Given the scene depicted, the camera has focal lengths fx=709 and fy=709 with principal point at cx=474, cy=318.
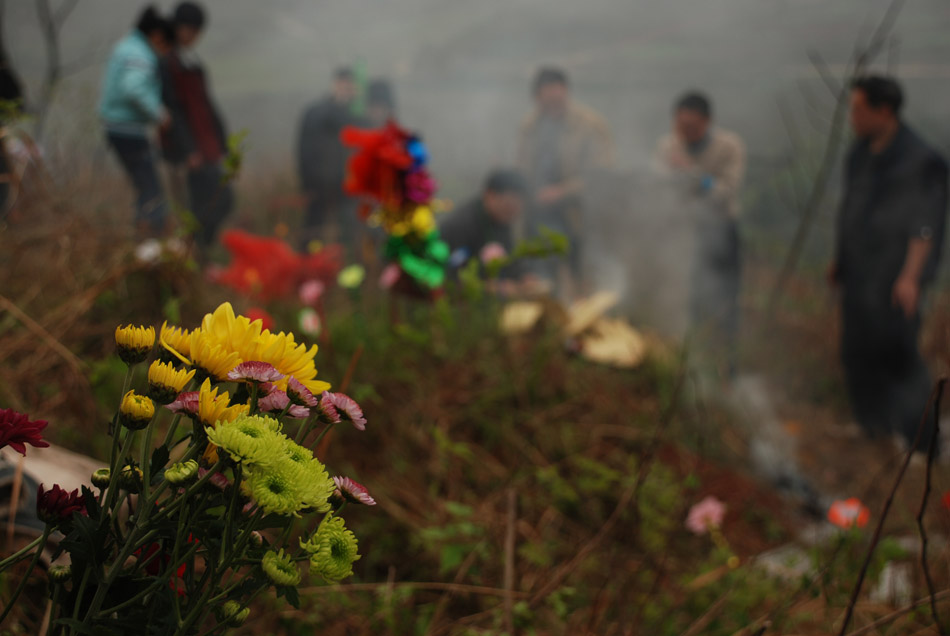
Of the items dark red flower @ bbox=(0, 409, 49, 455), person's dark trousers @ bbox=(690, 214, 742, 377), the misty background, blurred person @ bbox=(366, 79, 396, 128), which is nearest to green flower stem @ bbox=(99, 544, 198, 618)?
dark red flower @ bbox=(0, 409, 49, 455)

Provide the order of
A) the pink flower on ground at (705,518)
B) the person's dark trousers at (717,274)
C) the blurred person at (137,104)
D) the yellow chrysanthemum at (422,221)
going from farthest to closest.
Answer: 1. the person's dark trousers at (717,274)
2. the blurred person at (137,104)
3. the yellow chrysanthemum at (422,221)
4. the pink flower on ground at (705,518)

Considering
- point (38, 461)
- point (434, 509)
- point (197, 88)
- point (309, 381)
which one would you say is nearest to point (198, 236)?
point (197, 88)

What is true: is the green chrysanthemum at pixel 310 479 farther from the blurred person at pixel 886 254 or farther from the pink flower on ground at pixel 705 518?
the blurred person at pixel 886 254

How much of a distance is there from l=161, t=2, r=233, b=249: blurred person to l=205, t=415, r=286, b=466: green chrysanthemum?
3.24 metres

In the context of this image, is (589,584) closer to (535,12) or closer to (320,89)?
(535,12)

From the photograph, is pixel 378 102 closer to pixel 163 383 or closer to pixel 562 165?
pixel 562 165

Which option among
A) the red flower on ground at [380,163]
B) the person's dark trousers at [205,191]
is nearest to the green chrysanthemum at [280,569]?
the red flower on ground at [380,163]

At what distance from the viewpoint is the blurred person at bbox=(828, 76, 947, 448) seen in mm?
3096

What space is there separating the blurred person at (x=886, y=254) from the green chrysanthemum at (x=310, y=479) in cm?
318

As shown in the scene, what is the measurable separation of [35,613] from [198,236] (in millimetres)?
2582

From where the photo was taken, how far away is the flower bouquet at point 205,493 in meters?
0.43

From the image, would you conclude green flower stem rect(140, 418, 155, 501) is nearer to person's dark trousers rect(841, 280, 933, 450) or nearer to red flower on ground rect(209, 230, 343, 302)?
red flower on ground rect(209, 230, 343, 302)

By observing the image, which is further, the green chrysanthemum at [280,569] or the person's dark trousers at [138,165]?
the person's dark trousers at [138,165]

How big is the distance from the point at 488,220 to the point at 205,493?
127 inches
